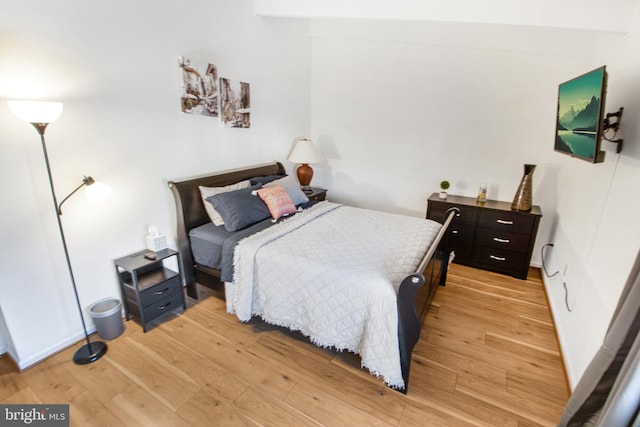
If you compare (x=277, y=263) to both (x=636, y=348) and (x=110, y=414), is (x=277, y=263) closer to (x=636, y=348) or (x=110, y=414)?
(x=110, y=414)

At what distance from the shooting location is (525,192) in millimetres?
3154

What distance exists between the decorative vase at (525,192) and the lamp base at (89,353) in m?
3.86

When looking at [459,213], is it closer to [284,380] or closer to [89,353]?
[284,380]

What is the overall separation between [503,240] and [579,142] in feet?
4.85

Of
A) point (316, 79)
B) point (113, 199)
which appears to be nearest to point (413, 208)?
point (316, 79)

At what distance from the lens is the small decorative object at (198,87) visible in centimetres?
263

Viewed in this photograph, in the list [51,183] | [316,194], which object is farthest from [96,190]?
[316,194]

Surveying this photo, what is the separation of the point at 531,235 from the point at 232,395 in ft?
10.2

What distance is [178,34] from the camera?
2.54 meters

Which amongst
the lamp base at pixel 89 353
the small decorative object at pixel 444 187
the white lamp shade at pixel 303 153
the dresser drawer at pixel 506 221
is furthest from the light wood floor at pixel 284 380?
the white lamp shade at pixel 303 153

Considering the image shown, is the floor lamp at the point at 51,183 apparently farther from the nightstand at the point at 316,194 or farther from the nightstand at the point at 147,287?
the nightstand at the point at 316,194

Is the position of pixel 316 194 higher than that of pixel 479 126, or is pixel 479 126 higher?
pixel 479 126

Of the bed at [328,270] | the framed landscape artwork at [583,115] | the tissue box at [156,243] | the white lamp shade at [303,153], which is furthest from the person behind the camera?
the white lamp shade at [303,153]

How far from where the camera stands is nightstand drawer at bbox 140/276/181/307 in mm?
2318
